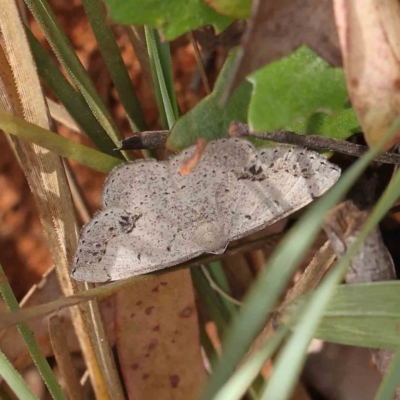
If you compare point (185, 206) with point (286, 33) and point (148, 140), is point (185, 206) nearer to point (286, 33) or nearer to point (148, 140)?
point (148, 140)

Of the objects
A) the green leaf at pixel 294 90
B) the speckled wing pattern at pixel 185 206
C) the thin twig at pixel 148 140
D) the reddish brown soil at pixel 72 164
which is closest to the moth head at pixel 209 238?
the speckled wing pattern at pixel 185 206

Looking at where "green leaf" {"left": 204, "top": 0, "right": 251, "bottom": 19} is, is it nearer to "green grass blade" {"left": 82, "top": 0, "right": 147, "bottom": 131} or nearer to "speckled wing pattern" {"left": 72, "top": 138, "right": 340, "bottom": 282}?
"speckled wing pattern" {"left": 72, "top": 138, "right": 340, "bottom": 282}

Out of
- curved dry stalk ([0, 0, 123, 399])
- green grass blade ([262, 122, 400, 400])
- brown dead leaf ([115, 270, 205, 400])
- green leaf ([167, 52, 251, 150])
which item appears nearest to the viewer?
green grass blade ([262, 122, 400, 400])

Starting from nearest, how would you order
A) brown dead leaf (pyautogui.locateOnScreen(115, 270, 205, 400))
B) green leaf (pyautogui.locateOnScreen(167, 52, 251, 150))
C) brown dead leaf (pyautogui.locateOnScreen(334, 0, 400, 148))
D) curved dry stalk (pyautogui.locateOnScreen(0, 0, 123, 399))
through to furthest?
brown dead leaf (pyautogui.locateOnScreen(334, 0, 400, 148))
green leaf (pyautogui.locateOnScreen(167, 52, 251, 150))
curved dry stalk (pyautogui.locateOnScreen(0, 0, 123, 399))
brown dead leaf (pyautogui.locateOnScreen(115, 270, 205, 400))

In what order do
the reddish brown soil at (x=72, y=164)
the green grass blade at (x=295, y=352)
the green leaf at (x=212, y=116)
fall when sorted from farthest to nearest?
the reddish brown soil at (x=72, y=164)
the green leaf at (x=212, y=116)
the green grass blade at (x=295, y=352)

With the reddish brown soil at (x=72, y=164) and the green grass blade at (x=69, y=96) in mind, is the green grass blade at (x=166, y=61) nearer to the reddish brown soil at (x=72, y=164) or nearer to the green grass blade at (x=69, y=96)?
the green grass blade at (x=69, y=96)

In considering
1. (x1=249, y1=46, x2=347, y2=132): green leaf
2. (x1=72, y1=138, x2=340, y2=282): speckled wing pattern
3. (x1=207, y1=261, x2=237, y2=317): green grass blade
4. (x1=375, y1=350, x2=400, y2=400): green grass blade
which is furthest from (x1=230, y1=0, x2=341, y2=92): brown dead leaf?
(x1=207, y1=261, x2=237, y2=317): green grass blade
